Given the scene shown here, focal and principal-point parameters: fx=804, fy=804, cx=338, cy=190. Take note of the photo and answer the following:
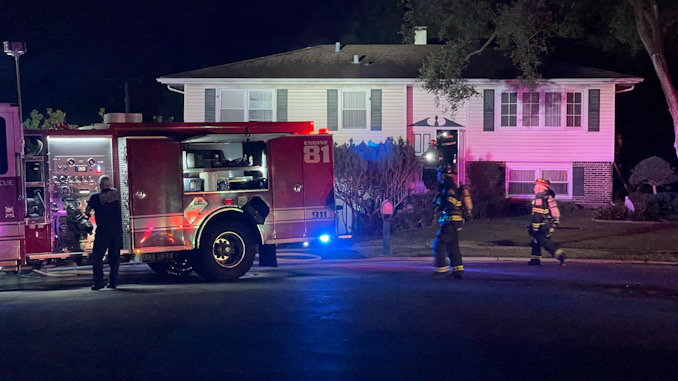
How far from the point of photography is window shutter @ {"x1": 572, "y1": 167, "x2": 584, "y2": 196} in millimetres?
26375

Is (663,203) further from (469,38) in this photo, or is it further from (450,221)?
(450,221)

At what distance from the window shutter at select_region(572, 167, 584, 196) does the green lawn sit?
4958mm

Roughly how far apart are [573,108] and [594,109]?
0.67m

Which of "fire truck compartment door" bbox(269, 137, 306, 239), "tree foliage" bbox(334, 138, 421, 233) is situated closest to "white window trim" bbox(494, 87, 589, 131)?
"tree foliage" bbox(334, 138, 421, 233)

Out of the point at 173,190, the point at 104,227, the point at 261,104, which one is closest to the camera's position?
the point at 104,227

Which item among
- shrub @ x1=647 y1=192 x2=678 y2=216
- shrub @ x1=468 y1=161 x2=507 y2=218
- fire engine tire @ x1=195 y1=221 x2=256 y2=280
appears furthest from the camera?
shrub @ x1=468 y1=161 x2=507 y2=218

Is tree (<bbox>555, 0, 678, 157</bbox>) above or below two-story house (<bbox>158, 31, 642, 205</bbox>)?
above

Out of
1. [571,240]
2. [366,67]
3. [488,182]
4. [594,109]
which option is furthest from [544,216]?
[366,67]

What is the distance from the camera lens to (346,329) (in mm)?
8164

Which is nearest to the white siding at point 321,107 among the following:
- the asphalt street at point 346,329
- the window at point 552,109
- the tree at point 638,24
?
the window at point 552,109

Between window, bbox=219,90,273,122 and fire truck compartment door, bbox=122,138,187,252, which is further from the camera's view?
window, bbox=219,90,273,122

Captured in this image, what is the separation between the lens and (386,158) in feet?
69.5

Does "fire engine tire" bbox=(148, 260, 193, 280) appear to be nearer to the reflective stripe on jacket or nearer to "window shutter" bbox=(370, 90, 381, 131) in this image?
the reflective stripe on jacket

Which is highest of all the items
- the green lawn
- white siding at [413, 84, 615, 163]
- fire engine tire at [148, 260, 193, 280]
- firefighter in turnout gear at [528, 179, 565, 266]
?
white siding at [413, 84, 615, 163]
